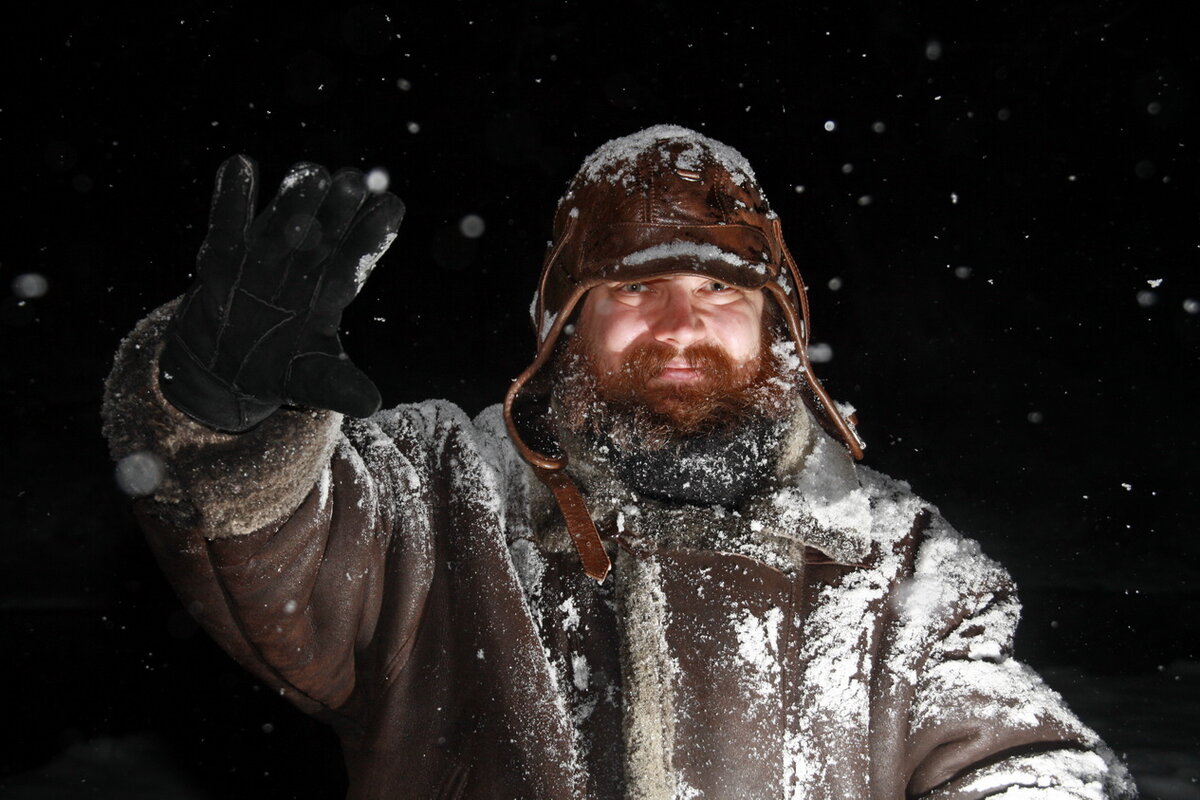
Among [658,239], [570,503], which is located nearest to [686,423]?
[570,503]

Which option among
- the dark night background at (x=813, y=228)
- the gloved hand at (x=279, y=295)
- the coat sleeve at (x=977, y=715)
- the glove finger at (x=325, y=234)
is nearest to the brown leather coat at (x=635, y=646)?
the coat sleeve at (x=977, y=715)

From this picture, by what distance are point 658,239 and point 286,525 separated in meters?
1.09

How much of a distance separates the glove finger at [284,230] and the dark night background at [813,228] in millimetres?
4364

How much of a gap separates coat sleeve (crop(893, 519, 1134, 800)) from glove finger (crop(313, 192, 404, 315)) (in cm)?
120

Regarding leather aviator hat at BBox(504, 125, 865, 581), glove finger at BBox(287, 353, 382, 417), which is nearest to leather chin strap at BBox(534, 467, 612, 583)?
leather aviator hat at BBox(504, 125, 865, 581)

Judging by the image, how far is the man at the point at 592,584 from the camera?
1.24 meters

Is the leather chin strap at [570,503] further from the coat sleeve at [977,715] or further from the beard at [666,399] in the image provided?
the coat sleeve at [977,715]

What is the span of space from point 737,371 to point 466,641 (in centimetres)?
84

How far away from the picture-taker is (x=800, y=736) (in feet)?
5.05

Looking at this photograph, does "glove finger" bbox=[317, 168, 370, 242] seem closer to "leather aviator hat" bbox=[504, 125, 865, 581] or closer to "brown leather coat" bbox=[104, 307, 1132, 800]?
"brown leather coat" bbox=[104, 307, 1132, 800]

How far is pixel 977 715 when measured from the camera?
1.58 m

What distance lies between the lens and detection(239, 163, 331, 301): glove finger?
3.69 ft

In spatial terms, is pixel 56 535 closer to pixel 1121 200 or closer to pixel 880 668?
pixel 880 668

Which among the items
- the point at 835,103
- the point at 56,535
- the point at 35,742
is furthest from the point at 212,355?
the point at 835,103
